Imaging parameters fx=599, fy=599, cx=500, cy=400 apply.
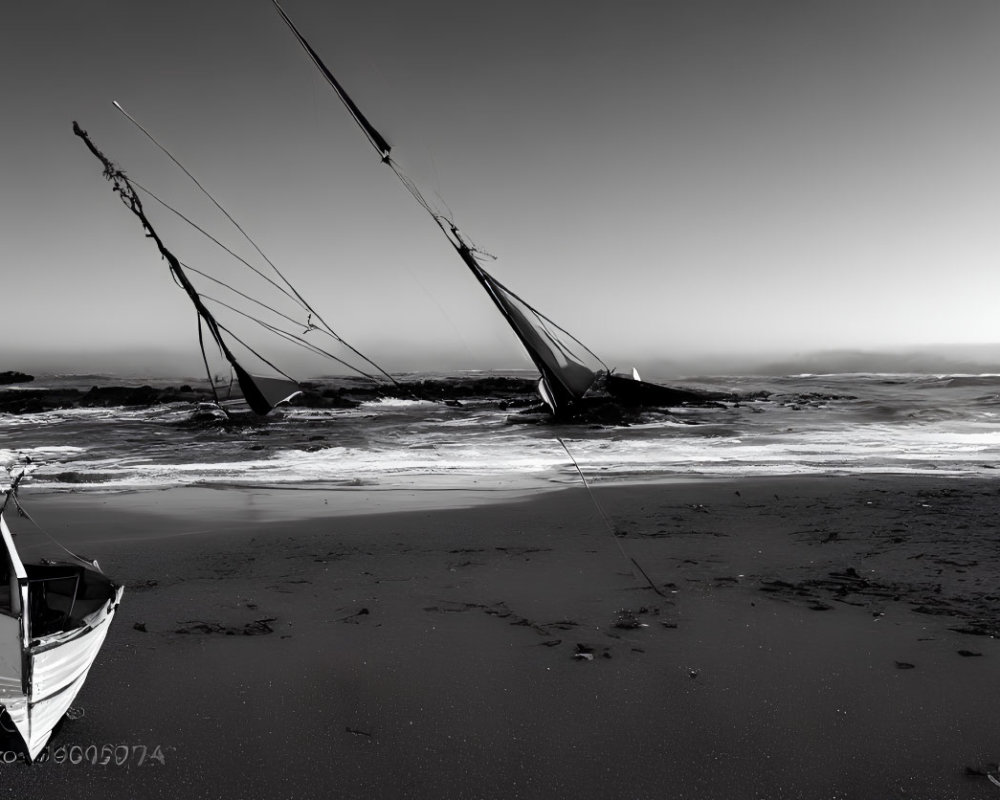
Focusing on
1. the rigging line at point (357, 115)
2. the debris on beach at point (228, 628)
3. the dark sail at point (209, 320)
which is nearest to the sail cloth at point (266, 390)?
the dark sail at point (209, 320)

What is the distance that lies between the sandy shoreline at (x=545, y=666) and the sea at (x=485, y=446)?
1.94 meters

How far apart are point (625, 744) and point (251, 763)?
1533mm

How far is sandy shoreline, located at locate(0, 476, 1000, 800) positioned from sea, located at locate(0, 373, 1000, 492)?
6.38 ft

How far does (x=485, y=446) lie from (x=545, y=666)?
41.0 feet

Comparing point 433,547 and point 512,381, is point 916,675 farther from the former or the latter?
point 512,381

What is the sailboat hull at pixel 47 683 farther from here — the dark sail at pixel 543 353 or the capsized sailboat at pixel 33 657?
the dark sail at pixel 543 353

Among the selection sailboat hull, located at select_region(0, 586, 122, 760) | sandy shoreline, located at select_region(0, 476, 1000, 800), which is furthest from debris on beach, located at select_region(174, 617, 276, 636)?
sailboat hull, located at select_region(0, 586, 122, 760)

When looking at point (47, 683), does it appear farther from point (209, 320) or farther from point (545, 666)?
point (209, 320)

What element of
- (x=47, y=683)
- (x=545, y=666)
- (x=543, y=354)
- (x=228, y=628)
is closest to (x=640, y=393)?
(x=543, y=354)

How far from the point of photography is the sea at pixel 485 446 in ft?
33.2

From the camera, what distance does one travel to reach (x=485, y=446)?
51.3 feet

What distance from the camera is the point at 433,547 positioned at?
5430mm

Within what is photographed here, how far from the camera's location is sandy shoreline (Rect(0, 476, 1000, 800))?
2363 millimetres

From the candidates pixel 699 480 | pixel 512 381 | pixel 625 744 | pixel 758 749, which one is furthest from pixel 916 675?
pixel 512 381
